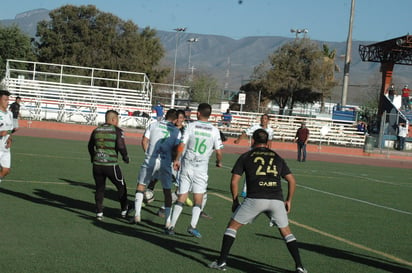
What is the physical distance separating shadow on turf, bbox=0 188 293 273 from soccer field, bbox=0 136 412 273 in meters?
0.02

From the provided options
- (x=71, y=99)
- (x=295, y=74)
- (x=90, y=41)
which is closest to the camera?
(x=71, y=99)

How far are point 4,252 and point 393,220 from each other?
27.8ft

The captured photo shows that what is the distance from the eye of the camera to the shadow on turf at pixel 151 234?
27.3 ft

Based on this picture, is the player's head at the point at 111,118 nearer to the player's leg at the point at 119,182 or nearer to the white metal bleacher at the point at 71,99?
the player's leg at the point at 119,182

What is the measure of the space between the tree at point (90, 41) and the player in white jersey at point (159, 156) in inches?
2357

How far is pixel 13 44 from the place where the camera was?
201ft

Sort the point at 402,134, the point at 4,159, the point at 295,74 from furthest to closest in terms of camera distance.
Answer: the point at 295,74, the point at 402,134, the point at 4,159

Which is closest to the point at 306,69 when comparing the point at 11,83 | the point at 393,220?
the point at 11,83

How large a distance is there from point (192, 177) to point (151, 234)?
3.62ft

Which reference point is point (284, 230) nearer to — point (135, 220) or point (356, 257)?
point (356, 257)

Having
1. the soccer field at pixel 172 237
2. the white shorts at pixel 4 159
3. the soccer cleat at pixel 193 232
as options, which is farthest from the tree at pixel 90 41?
the soccer cleat at pixel 193 232

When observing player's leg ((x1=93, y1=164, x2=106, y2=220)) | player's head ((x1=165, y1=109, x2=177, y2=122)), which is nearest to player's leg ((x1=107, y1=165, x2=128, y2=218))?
player's leg ((x1=93, y1=164, x2=106, y2=220))

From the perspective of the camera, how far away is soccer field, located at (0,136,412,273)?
808cm

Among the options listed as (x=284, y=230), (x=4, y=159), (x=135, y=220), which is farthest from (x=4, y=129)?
(x=284, y=230)
